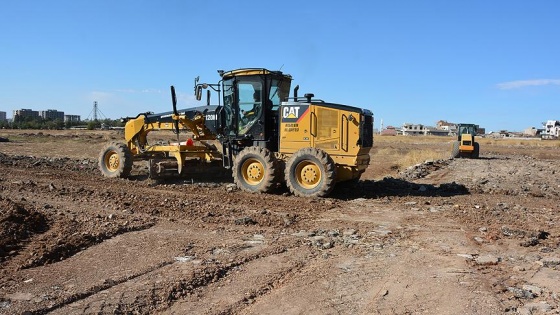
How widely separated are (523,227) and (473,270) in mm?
3232

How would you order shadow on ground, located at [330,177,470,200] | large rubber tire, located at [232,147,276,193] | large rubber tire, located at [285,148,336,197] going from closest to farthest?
large rubber tire, located at [285,148,336,197]
large rubber tire, located at [232,147,276,193]
shadow on ground, located at [330,177,470,200]

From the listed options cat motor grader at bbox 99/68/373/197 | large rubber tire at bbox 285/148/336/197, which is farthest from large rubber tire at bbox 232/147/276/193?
large rubber tire at bbox 285/148/336/197

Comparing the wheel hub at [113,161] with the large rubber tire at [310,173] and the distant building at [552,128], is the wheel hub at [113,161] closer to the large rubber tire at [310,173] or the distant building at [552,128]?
the large rubber tire at [310,173]

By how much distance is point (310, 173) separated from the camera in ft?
38.8

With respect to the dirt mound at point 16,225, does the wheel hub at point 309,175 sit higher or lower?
higher

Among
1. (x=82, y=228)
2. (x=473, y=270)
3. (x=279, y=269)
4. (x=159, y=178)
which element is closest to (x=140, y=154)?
(x=159, y=178)

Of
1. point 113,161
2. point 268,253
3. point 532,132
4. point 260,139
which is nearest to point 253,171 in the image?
point 260,139

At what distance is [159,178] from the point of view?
13781 millimetres

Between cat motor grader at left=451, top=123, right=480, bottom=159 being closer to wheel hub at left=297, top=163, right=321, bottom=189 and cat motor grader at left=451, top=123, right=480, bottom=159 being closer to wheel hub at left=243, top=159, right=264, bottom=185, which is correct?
wheel hub at left=297, top=163, right=321, bottom=189

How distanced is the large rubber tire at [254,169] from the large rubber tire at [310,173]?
453 millimetres

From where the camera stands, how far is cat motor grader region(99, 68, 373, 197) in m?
11.9

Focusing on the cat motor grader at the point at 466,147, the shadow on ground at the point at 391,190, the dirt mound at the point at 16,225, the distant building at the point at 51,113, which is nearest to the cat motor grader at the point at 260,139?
the shadow on ground at the point at 391,190

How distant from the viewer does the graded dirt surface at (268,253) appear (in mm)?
4879

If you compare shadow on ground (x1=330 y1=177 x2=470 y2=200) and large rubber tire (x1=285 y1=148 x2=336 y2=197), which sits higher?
large rubber tire (x1=285 y1=148 x2=336 y2=197)
